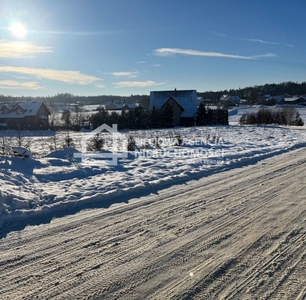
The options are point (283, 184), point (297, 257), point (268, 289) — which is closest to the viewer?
point (268, 289)

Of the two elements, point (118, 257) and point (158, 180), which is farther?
point (158, 180)

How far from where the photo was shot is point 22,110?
4997 cm

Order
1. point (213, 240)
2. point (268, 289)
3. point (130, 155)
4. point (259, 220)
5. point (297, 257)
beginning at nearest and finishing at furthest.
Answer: point (268, 289) → point (297, 257) → point (213, 240) → point (259, 220) → point (130, 155)

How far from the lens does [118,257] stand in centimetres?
367

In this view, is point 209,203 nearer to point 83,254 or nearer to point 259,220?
point 259,220

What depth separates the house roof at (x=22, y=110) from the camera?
161ft

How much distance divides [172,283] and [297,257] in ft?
5.45

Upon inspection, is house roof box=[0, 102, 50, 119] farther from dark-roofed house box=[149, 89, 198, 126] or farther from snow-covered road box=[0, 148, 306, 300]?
snow-covered road box=[0, 148, 306, 300]

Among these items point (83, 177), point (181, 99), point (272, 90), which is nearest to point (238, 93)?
point (272, 90)

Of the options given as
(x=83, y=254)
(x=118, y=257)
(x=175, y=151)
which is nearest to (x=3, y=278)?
(x=83, y=254)

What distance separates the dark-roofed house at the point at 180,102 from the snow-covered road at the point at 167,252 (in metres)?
38.0

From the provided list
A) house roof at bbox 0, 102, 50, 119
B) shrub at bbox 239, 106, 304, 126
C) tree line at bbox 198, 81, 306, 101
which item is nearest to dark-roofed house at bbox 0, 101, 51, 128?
house roof at bbox 0, 102, 50, 119

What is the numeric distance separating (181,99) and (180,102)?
700 millimetres

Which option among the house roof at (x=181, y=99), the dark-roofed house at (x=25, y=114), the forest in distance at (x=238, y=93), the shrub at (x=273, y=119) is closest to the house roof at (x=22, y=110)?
the dark-roofed house at (x=25, y=114)
